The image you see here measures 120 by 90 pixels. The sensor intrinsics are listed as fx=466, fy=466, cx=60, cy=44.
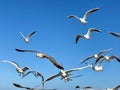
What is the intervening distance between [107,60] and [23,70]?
722 centimetres

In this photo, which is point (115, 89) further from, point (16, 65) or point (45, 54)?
point (16, 65)

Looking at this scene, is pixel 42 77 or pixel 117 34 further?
pixel 117 34

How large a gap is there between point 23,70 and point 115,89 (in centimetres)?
973

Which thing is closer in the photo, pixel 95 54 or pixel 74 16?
pixel 95 54

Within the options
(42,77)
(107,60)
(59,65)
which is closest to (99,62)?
(107,60)

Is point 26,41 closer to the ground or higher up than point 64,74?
higher up

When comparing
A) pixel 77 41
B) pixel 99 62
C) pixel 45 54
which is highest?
pixel 77 41

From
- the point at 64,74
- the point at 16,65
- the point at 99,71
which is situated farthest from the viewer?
the point at 16,65

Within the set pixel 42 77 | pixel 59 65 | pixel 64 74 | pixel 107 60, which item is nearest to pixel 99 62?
pixel 107 60

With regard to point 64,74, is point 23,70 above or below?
above

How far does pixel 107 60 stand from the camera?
131 ft

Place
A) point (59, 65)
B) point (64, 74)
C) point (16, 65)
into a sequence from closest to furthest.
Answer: point (59, 65)
point (64, 74)
point (16, 65)

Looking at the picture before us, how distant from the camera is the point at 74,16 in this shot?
46.2m

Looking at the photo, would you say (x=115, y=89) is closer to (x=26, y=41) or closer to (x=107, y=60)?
(x=107, y=60)
